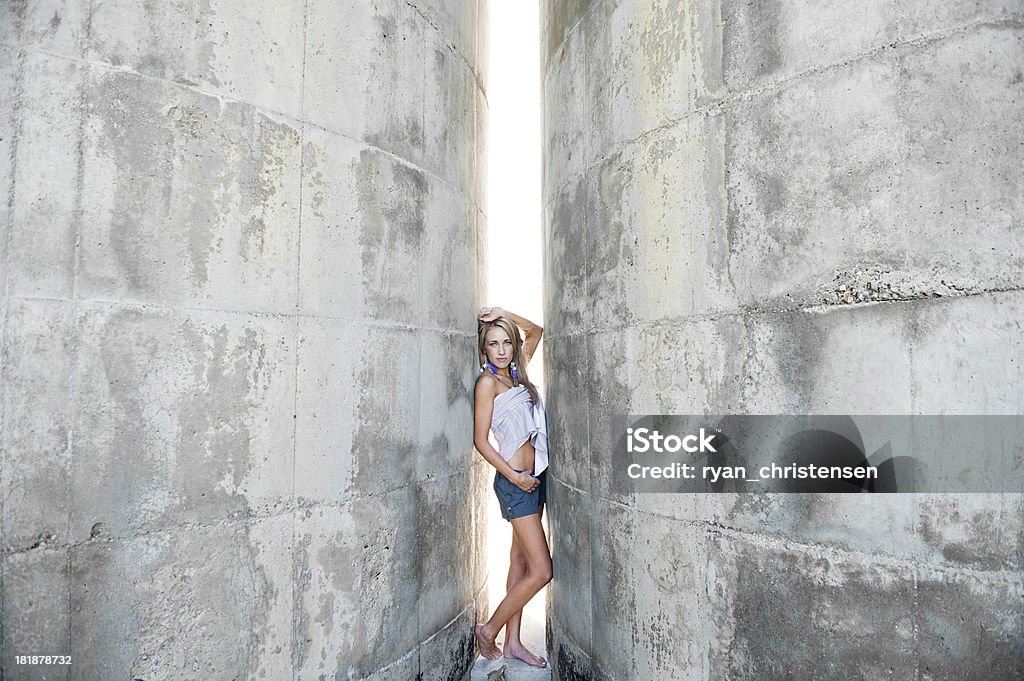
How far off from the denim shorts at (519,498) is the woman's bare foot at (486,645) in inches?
30.1

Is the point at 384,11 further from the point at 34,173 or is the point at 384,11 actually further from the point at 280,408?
the point at 280,408

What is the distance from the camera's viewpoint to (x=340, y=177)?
2650mm

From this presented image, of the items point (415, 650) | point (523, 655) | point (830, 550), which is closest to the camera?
point (830, 550)

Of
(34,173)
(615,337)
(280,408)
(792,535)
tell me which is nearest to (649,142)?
(615,337)

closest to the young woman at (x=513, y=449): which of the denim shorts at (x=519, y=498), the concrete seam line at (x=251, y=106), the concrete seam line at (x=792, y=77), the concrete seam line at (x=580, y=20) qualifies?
the denim shorts at (x=519, y=498)

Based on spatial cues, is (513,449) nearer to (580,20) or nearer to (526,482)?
(526,482)

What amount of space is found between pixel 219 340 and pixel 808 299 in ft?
7.48

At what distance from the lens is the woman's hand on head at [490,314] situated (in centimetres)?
359

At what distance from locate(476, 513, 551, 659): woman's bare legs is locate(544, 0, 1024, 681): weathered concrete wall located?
64cm

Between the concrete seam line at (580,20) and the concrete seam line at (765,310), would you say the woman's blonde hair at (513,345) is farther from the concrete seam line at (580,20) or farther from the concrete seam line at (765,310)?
the concrete seam line at (580,20)

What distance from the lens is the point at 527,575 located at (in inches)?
139

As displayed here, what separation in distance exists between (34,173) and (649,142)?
2.40 meters

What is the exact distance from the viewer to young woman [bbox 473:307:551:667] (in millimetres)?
3461

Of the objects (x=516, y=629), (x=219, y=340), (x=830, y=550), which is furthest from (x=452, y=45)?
(x=516, y=629)
